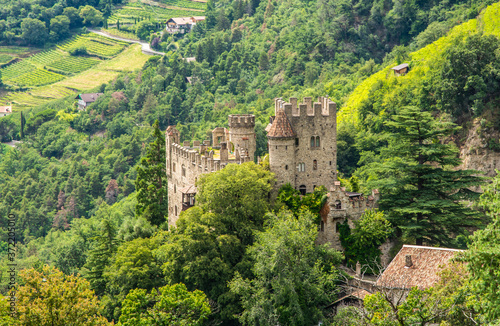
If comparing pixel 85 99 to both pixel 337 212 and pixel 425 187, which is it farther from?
pixel 425 187

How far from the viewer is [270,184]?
6334 cm

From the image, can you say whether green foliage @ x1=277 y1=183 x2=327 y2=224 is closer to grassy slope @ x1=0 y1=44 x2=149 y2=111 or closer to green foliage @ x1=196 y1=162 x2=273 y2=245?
green foliage @ x1=196 y1=162 x2=273 y2=245

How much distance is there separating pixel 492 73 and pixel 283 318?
122ft

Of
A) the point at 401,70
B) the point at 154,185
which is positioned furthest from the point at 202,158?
the point at 401,70

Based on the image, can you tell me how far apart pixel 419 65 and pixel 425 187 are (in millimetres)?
38721

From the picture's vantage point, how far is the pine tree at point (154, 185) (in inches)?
3273

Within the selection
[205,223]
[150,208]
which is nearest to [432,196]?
[205,223]

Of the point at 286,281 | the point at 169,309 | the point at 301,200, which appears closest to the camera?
the point at 169,309

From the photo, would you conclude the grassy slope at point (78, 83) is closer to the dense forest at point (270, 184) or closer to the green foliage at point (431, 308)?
the dense forest at point (270, 184)

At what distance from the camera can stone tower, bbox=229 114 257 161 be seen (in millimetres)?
69750

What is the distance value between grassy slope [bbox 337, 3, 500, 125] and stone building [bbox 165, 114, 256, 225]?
2737 centimetres

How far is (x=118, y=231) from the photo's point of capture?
83.6 meters

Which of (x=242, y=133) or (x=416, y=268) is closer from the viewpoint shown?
(x=416, y=268)

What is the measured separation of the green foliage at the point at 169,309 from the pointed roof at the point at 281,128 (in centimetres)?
1528
